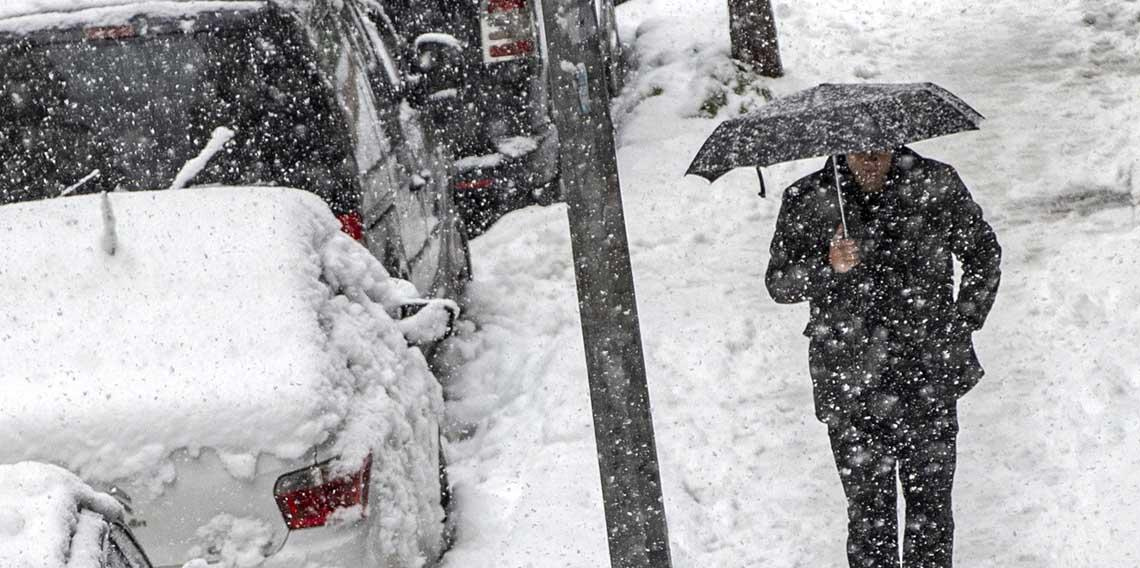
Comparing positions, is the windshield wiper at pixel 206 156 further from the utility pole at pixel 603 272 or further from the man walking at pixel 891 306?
the man walking at pixel 891 306

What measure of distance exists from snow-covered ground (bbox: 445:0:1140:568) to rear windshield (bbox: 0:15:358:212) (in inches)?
63.2

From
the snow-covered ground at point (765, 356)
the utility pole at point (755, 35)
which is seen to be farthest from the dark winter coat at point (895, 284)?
the utility pole at point (755, 35)

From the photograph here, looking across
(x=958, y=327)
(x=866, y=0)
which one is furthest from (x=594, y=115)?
(x=866, y=0)

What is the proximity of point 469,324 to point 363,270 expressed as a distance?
276 centimetres

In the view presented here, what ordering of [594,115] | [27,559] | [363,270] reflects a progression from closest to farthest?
[27,559], [594,115], [363,270]

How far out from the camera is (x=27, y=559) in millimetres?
2582

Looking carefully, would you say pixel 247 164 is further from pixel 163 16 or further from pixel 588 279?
pixel 588 279

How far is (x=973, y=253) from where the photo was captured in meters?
4.50

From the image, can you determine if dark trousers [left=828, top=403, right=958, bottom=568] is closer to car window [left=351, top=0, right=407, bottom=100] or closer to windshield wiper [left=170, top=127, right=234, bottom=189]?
windshield wiper [left=170, top=127, right=234, bottom=189]

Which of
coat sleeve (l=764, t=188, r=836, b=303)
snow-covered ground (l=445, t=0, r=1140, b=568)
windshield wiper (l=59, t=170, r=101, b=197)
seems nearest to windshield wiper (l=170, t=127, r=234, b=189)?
windshield wiper (l=59, t=170, r=101, b=197)

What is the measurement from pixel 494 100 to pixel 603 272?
17.9 ft

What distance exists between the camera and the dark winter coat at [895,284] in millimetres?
4469

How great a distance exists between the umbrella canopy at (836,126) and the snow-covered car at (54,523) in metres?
2.19

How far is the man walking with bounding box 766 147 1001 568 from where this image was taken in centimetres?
447
